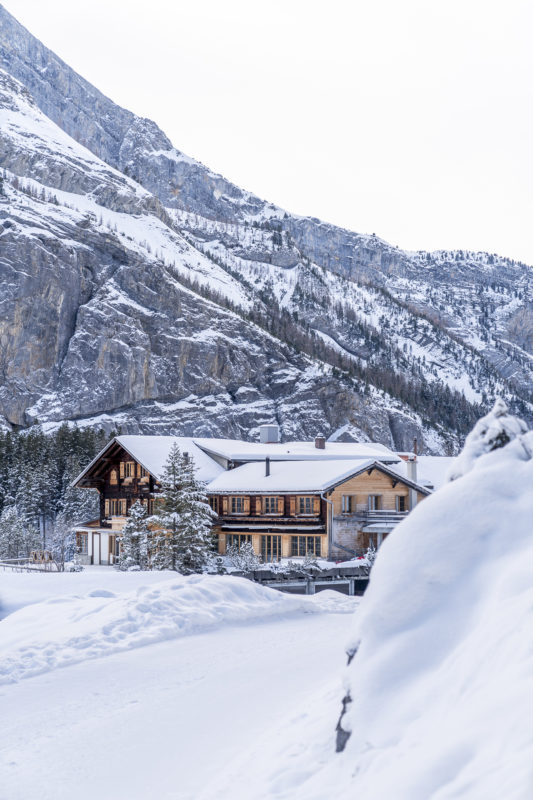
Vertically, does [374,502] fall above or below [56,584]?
above

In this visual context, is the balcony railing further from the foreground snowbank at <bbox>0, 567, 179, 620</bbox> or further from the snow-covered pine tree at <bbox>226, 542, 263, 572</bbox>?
the foreground snowbank at <bbox>0, 567, 179, 620</bbox>

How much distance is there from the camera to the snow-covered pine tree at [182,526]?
3394 cm

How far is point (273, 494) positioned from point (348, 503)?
4755 mm

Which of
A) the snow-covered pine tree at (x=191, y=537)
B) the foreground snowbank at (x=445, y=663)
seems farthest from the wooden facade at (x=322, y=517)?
the foreground snowbank at (x=445, y=663)

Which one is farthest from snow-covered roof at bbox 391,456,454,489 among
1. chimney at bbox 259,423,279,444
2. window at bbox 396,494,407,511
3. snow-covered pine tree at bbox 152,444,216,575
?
snow-covered pine tree at bbox 152,444,216,575

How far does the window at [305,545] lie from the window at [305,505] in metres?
1.60

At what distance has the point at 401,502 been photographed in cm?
4869

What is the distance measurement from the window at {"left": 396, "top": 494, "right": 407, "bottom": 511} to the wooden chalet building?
0.07 meters

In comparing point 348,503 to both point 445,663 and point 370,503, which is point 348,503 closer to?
point 370,503

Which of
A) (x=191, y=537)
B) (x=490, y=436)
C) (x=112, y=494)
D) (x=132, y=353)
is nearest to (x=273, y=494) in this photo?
(x=112, y=494)

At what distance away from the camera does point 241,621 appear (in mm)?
18094

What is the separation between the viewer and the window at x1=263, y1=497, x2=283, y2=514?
46719 mm

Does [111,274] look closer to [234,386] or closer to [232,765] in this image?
[234,386]

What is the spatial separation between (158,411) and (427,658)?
487 feet
